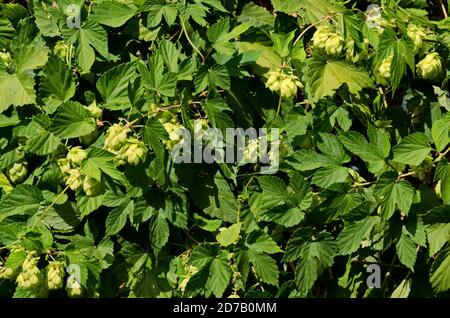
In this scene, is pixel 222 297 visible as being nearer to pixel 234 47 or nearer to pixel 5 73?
pixel 234 47

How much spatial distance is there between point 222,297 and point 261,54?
940 mm

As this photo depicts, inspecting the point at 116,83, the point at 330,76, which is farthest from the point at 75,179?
the point at 330,76

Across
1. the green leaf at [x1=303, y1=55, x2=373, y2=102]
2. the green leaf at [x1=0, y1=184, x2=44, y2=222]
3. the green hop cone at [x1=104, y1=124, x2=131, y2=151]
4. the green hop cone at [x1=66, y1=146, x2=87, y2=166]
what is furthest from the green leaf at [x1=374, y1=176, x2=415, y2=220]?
the green leaf at [x1=0, y1=184, x2=44, y2=222]

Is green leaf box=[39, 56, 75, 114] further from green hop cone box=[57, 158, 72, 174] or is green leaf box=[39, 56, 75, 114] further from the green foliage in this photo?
green hop cone box=[57, 158, 72, 174]

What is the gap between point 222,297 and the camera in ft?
10.0

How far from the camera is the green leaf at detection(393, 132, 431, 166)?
8.95ft

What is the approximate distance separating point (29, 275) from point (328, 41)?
51.8 inches

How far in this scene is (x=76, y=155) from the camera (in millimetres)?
2771

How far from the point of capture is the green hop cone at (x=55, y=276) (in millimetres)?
2686

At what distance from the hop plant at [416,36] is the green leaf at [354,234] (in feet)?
2.09

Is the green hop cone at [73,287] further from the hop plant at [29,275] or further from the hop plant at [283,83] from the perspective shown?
the hop plant at [283,83]

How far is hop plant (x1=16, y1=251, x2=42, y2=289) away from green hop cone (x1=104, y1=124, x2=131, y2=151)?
0.47 metres

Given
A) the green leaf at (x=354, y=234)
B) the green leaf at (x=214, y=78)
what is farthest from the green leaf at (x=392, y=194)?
the green leaf at (x=214, y=78)
